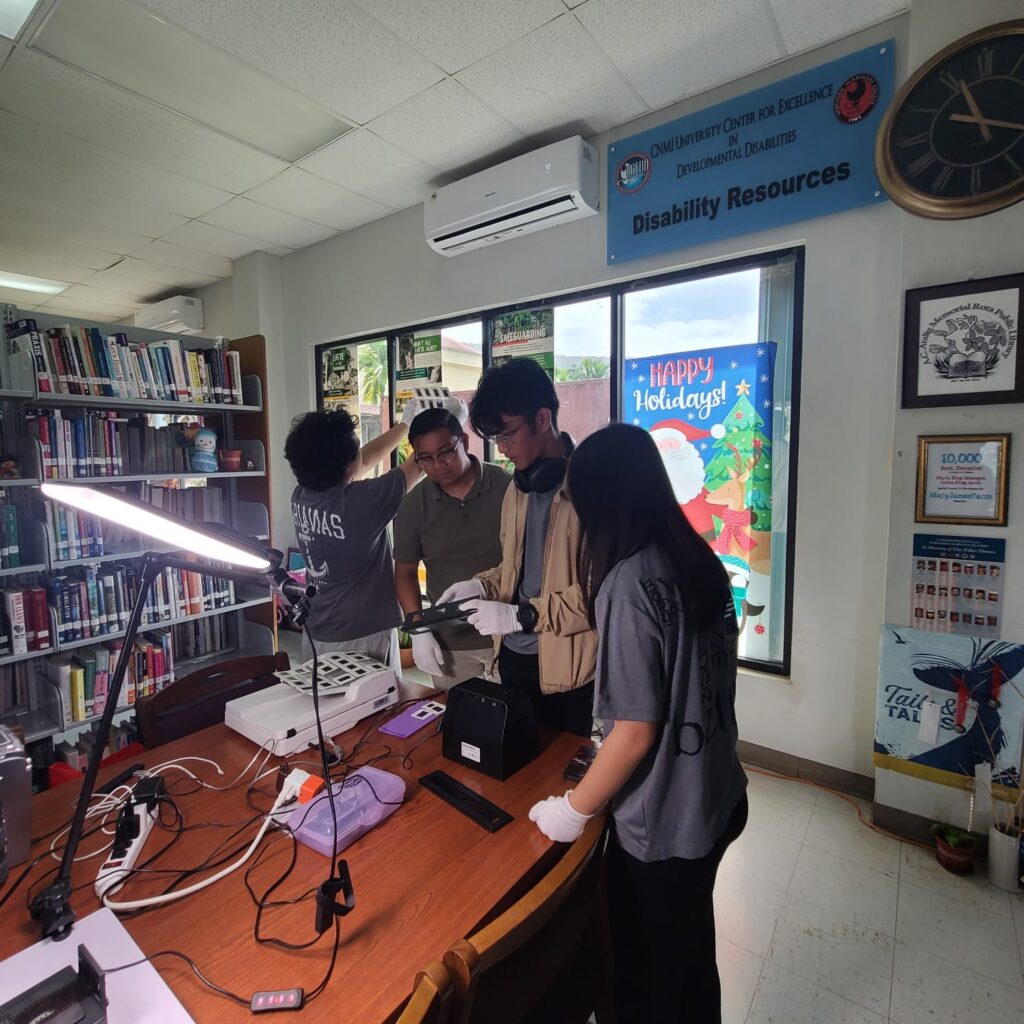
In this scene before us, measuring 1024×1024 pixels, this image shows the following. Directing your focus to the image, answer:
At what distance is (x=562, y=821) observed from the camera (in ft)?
3.54

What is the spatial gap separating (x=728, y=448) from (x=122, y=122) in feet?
10.8

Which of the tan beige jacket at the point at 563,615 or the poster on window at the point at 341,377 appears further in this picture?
the poster on window at the point at 341,377

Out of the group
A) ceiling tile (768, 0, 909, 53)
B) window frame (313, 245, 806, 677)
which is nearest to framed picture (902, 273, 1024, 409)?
window frame (313, 245, 806, 677)

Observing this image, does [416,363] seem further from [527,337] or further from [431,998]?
[431,998]

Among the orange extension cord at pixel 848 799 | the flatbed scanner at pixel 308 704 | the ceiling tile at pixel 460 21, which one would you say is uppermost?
the ceiling tile at pixel 460 21

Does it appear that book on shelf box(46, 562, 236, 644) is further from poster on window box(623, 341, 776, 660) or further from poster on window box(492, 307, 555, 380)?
poster on window box(623, 341, 776, 660)

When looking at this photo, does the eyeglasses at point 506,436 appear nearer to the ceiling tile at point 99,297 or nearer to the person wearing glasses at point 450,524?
the person wearing glasses at point 450,524

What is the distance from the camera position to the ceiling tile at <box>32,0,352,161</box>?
6.85 feet

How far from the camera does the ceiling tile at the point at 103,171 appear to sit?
2807 millimetres

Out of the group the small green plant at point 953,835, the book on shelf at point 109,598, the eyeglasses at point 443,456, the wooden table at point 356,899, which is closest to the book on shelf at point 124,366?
the book on shelf at point 109,598

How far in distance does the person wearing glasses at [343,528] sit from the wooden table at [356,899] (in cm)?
87

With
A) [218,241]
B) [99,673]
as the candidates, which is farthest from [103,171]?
[99,673]

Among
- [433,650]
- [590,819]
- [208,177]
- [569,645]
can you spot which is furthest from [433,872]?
[208,177]

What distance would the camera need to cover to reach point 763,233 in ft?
8.12
